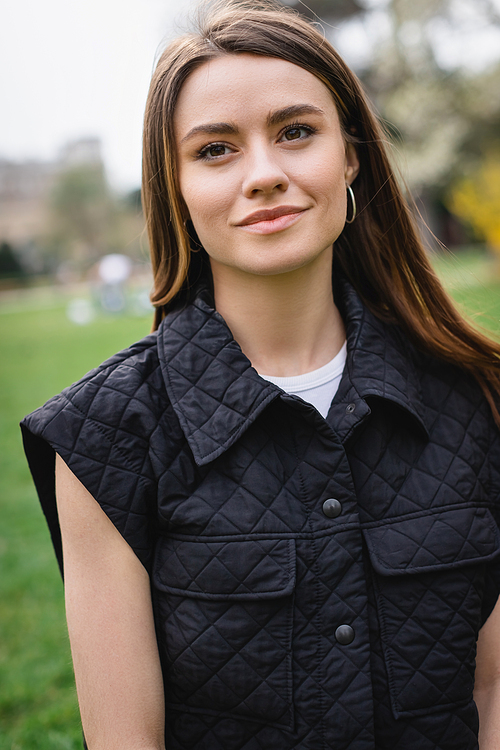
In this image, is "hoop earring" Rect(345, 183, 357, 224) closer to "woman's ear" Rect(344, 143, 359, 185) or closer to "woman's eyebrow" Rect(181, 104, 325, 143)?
"woman's ear" Rect(344, 143, 359, 185)

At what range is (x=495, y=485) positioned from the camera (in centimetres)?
163

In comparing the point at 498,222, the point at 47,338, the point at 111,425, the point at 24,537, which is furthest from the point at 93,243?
the point at 111,425

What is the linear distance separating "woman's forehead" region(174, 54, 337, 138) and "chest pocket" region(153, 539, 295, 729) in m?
0.99

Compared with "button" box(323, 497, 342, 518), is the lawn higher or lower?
lower

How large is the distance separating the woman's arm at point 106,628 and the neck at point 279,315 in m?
0.58

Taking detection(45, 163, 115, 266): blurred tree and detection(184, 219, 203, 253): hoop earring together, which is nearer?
detection(184, 219, 203, 253): hoop earring

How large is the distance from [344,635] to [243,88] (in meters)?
1.26

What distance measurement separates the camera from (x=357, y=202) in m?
1.84

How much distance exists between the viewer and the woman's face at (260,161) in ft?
4.74

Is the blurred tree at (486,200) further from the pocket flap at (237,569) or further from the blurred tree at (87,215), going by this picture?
the blurred tree at (87,215)

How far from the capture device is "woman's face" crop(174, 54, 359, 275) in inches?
56.9

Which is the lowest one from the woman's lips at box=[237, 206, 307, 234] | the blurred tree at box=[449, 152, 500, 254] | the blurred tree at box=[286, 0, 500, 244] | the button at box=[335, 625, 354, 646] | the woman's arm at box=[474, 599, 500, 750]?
the woman's arm at box=[474, 599, 500, 750]

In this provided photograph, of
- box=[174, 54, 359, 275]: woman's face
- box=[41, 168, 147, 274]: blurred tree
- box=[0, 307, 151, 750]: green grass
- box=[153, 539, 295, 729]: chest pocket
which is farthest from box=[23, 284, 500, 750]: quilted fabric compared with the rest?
box=[41, 168, 147, 274]: blurred tree

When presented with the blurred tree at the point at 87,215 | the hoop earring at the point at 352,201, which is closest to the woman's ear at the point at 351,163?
the hoop earring at the point at 352,201
